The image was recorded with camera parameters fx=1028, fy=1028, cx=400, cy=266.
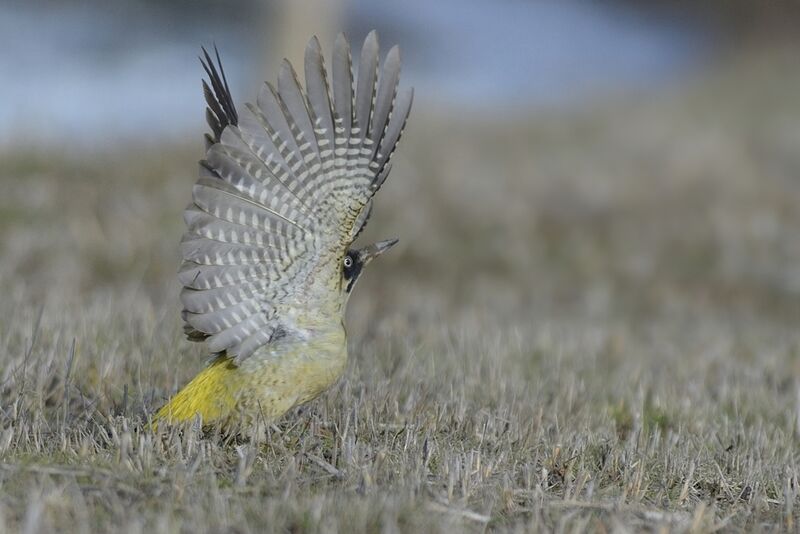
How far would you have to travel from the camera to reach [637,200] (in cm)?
1330

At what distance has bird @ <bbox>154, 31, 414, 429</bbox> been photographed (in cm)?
433

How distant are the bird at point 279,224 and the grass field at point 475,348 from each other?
11.0 inches

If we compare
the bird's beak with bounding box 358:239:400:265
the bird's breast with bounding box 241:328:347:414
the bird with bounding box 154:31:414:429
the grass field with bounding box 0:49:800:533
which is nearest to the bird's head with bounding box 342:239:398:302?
the bird's beak with bounding box 358:239:400:265

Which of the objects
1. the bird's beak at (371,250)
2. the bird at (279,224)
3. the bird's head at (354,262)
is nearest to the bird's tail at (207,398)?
the bird at (279,224)

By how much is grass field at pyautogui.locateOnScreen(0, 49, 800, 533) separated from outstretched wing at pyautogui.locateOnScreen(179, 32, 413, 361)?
563mm

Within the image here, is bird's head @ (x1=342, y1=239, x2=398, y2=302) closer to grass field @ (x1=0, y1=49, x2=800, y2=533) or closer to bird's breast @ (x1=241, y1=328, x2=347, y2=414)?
bird's breast @ (x1=241, y1=328, x2=347, y2=414)

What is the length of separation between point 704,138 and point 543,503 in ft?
42.2

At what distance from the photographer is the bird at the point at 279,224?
4.33 m

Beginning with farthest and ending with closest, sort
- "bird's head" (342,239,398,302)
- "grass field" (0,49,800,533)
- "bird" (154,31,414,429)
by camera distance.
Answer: "bird's head" (342,239,398,302) → "bird" (154,31,414,429) → "grass field" (0,49,800,533)

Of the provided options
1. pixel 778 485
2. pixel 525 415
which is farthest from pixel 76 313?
pixel 778 485

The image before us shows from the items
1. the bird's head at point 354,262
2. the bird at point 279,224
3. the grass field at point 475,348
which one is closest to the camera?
the grass field at point 475,348

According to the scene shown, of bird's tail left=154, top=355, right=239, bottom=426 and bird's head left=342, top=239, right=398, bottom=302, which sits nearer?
bird's tail left=154, top=355, right=239, bottom=426

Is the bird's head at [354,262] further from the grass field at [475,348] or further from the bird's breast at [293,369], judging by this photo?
the grass field at [475,348]

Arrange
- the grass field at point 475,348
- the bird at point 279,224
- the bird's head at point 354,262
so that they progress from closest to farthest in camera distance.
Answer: the grass field at point 475,348
the bird at point 279,224
the bird's head at point 354,262
